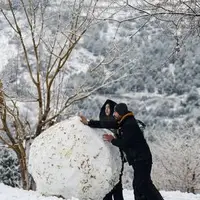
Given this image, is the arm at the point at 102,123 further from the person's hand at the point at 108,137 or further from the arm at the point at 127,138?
the arm at the point at 127,138

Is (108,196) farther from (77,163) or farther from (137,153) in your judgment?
(137,153)

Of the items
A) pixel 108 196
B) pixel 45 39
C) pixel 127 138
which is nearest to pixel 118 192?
pixel 108 196

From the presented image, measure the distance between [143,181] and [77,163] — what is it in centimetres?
135

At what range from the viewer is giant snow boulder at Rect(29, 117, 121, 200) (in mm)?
7375

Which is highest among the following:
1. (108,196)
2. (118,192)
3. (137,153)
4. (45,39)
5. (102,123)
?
(45,39)

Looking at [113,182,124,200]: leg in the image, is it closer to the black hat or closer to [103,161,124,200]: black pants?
[103,161,124,200]: black pants

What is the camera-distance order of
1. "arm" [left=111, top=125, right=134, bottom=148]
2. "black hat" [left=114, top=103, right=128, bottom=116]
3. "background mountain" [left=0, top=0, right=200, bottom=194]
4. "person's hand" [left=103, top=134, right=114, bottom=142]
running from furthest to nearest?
1. "background mountain" [left=0, top=0, right=200, bottom=194]
2. "person's hand" [left=103, top=134, right=114, bottom=142]
3. "black hat" [left=114, top=103, right=128, bottom=116]
4. "arm" [left=111, top=125, right=134, bottom=148]

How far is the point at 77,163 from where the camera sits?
291 inches

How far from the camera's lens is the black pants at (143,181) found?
6.48m

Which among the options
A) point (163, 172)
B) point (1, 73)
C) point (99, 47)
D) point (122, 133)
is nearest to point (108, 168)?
point (122, 133)

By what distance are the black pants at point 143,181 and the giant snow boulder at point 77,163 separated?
2.82 ft

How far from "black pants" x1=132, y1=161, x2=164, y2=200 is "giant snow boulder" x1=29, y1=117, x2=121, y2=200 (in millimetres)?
860

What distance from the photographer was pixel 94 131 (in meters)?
7.61

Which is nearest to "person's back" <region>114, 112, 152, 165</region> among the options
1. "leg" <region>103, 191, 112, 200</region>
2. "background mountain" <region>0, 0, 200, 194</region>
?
"leg" <region>103, 191, 112, 200</region>
